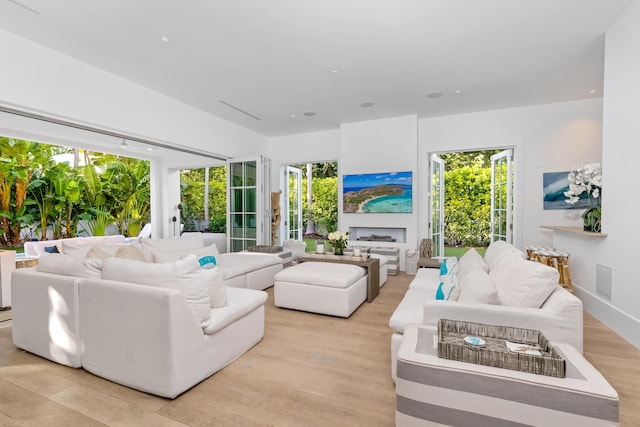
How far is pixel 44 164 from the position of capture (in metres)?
6.44

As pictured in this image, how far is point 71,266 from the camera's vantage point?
93.9 inches

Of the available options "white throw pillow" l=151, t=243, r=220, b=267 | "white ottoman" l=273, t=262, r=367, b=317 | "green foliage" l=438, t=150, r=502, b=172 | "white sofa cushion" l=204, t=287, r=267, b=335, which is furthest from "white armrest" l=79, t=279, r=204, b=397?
"green foliage" l=438, t=150, r=502, b=172

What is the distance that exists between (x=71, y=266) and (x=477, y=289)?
2.96m

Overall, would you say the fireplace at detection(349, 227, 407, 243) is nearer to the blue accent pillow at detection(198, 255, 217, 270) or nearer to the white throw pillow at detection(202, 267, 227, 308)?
the blue accent pillow at detection(198, 255, 217, 270)

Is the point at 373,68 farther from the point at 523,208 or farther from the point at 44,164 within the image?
the point at 44,164

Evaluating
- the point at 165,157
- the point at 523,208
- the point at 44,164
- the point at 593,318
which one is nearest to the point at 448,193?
the point at 523,208

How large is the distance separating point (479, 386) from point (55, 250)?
218 inches

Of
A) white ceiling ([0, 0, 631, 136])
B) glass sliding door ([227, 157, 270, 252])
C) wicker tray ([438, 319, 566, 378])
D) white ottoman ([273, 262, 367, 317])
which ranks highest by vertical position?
white ceiling ([0, 0, 631, 136])

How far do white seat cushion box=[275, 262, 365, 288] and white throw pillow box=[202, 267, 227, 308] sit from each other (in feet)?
4.08

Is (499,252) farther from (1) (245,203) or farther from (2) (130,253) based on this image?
(1) (245,203)

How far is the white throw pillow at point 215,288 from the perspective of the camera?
7.62 feet

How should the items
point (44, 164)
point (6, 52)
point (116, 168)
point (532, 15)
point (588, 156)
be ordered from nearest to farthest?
point (532, 15)
point (6, 52)
point (588, 156)
point (44, 164)
point (116, 168)

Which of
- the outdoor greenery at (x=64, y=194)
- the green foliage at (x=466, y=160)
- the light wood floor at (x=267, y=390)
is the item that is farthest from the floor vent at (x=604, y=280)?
the outdoor greenery at (x=64, y=194)

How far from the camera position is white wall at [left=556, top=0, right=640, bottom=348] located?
2691 millimetres
